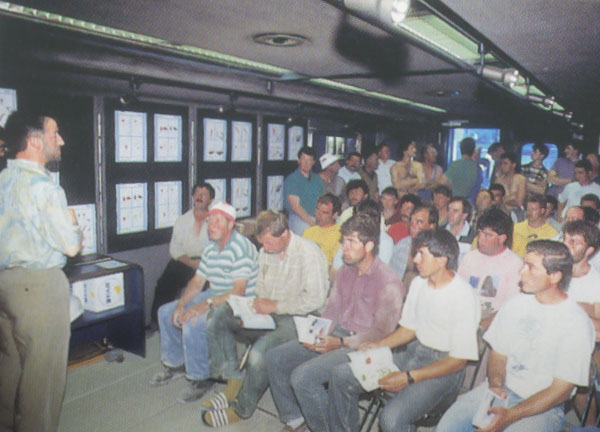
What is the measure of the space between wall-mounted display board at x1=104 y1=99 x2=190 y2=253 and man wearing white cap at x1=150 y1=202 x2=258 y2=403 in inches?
48.6

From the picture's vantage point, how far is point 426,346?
2.73 meters

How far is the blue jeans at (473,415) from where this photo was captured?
7.37ft

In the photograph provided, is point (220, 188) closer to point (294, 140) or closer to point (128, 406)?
point (294, 140)

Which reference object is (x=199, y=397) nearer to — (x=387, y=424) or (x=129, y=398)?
(x=129, y=398)

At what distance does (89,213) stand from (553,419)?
395 centimetres

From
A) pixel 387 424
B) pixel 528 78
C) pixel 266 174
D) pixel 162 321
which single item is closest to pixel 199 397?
pixel 162 321

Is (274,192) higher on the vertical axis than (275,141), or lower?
lower

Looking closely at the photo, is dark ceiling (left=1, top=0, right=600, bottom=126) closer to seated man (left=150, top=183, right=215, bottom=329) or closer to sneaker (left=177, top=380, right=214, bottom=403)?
seated man (left=150, top=183, right=215, bottom=329)

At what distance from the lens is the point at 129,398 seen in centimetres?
363

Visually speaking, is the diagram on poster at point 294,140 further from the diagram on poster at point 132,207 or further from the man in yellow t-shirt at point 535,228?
the man in yellow t-shirt at point 535,228

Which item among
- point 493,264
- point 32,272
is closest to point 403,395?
point 493,264

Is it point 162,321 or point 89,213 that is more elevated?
point 89,213

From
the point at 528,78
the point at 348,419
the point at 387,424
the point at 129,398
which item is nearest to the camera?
the point at 387,424

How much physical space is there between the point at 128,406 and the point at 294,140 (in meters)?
4.24
